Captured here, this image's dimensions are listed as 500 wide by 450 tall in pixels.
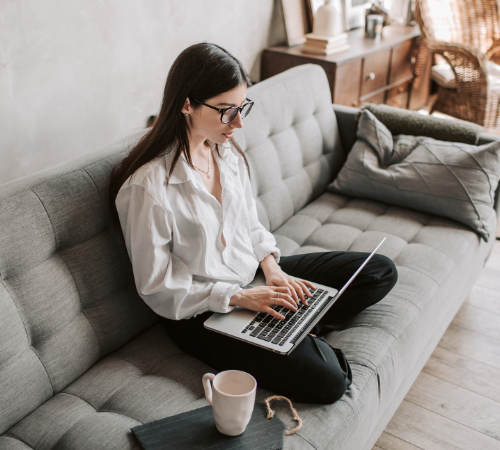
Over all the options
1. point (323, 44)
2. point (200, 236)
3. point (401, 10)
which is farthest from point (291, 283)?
point (401, 10)

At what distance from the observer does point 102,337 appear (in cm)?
129

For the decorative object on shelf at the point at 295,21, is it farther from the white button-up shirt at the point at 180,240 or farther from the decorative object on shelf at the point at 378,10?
the white button-up shirt at the point at 180,240

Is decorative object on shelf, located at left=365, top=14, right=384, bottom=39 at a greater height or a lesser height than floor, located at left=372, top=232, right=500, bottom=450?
greater

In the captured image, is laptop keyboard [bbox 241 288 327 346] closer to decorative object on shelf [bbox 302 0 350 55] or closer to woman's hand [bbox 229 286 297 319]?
woman's hand [bbox 229 286 297 319]

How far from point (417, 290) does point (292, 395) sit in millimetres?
613

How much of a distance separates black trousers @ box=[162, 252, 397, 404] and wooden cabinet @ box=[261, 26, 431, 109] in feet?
5.07

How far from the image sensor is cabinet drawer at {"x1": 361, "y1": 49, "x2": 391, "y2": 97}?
117 inches

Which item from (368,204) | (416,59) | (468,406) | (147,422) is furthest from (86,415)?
(416,59)

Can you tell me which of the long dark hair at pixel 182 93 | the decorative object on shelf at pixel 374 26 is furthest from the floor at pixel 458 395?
the decorative object on shelf at pixel 374 26

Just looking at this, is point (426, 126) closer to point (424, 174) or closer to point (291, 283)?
point (424, 174)

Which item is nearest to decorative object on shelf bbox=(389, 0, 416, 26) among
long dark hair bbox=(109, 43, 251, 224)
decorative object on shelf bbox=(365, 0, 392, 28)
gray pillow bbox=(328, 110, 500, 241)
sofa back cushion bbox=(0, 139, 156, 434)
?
decorative object on shelf bbox=(365, 0, 392, 28)

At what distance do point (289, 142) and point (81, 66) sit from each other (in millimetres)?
858

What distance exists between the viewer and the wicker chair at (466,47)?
119 inches

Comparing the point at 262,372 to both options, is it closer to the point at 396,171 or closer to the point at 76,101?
the point at 396,171
